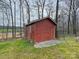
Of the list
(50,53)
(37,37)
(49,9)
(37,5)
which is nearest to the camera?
(50,53)

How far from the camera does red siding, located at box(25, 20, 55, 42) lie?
2885 cm

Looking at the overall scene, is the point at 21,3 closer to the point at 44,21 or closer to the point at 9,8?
the point at 9,8

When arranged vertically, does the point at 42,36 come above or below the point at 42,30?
below

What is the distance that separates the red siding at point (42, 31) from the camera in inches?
1136

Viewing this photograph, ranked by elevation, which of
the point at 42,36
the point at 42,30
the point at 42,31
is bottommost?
the point at 42,36

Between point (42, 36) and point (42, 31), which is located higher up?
point (42, 31)

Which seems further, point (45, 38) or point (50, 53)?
point (45, 38)

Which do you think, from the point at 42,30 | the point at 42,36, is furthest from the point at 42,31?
the point at 42,36

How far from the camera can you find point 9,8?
54.9m

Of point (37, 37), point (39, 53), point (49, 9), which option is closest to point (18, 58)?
point (39, 53)

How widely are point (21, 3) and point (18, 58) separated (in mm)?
38227

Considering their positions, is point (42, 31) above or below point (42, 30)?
below

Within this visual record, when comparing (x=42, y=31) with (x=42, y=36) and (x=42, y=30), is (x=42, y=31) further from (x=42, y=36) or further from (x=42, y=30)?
(x=42, y=36)

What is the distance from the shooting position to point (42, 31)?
29.2m
